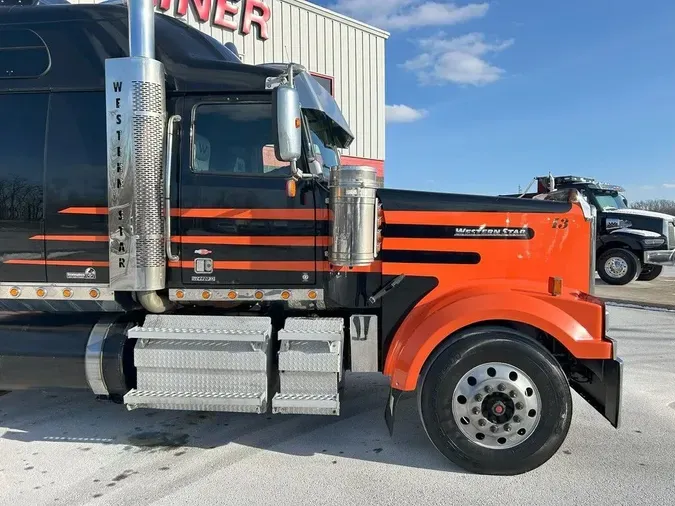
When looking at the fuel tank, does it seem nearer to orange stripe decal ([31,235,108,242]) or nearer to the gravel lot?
the gravel lot

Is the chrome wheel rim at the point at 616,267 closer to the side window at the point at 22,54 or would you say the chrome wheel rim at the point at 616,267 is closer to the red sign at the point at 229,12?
the red sign at the point at 229,12

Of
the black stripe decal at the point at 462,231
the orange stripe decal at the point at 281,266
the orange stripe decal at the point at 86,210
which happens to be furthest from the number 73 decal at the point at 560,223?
the orange stripe decal at the point at 86,210

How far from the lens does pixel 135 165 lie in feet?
11.6

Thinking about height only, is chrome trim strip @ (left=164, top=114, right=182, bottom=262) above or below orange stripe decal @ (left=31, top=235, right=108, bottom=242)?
above

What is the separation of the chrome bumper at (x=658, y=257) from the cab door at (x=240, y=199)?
11847mm

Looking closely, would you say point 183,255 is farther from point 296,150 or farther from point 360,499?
point 360,499

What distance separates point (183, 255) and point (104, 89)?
1.32 meters

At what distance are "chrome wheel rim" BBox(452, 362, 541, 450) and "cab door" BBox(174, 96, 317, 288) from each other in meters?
1.36

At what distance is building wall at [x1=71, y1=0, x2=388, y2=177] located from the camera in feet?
38.3

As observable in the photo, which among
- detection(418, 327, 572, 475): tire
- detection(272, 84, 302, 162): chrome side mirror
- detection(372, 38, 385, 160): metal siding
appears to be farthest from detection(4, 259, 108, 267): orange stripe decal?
detection(372, 38, 385, 160): metal siding

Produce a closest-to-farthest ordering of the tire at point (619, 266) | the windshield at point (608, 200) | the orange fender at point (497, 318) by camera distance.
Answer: the orange fender at point (497, 318) < the tire at point (619, 266) < the windshield at point (608, 200)

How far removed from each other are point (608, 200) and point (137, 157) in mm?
13624

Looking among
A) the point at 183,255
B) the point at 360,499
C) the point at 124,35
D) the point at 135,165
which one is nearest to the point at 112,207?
the point at 135,165

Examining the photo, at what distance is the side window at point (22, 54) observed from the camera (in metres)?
3.75
